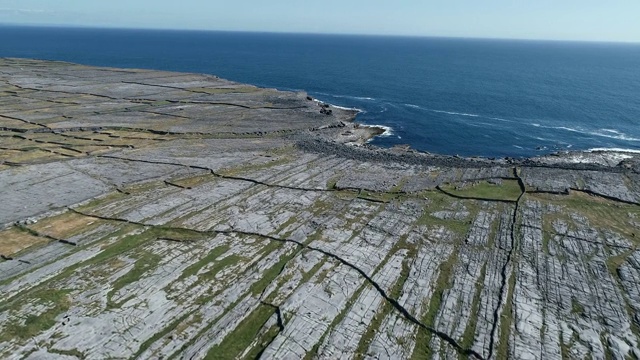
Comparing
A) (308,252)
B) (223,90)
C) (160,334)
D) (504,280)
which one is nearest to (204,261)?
(308,252)

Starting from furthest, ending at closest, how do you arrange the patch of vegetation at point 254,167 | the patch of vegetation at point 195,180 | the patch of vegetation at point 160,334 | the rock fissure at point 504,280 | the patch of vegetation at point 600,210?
1. the patch of vegetation at point 254,167
2. the patch of vegetation at point 195,180
3. the patch of vegetation at point 600,210
4. the rock fissure at point 504,280
5. the patch of vegetation at point 160,334

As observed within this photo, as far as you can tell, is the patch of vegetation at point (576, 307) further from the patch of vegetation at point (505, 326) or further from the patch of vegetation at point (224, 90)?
the patch of vegetation at point (224, 90)

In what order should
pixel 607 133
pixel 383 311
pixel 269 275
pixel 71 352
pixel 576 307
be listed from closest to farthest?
pixel 71 352
pixel 383 311
pixel 576 307
pixel 269 275
pixel 607 133

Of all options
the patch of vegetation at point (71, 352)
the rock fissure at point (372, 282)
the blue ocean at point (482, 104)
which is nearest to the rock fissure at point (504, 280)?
the rock fissure at point (372, 282)

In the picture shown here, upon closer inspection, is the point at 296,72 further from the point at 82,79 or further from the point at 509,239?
the point at 509,239

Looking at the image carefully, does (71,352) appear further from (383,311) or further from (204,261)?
(383,311)

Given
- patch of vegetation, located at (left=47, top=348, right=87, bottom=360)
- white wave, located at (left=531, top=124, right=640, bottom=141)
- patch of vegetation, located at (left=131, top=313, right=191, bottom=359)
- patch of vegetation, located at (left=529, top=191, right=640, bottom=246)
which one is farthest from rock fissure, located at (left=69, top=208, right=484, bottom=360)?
white wave, located at (left=531, top=124, right=640, bottom=141)
